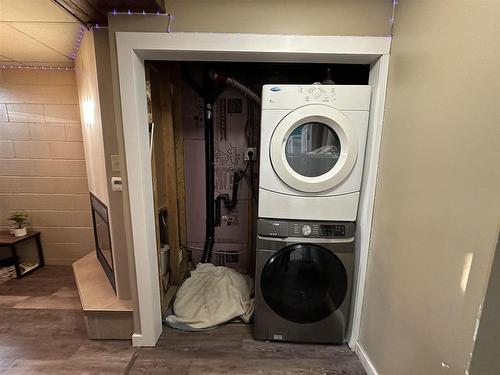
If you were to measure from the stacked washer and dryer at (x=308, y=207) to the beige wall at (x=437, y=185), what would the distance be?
19cm

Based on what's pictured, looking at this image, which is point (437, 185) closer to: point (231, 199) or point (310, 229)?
point (310, 229)

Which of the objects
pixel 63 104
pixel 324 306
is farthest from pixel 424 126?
pixel 63 104

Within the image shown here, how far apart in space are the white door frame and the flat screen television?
48 cm

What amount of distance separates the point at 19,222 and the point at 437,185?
A: 3520 millimetres

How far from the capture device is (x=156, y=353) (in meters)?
1.58

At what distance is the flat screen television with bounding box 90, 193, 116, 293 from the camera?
184cm

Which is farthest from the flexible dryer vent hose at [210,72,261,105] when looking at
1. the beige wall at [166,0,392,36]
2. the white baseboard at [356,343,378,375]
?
the white baseboard at [356,343,378,375]

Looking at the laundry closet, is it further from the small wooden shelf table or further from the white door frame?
the small wooden shelf table

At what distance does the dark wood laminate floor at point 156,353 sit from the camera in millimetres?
1474

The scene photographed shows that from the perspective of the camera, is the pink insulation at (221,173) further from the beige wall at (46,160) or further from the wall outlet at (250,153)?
the beige wall at (46,160)

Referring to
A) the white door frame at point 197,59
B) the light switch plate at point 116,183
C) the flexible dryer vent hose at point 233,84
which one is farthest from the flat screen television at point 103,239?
the flexible dryer vent hose at point 233,84

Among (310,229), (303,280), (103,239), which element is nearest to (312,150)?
(310,229)

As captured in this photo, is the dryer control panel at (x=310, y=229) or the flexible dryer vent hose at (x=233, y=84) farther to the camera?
the flexible dryer vent hose at (x=233, y=84)

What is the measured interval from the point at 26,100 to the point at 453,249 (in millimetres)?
3522
